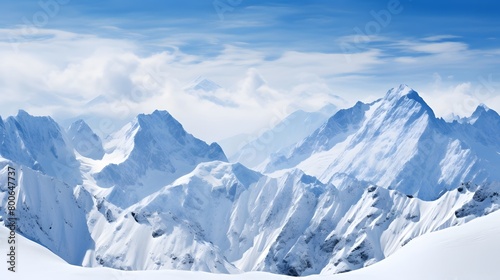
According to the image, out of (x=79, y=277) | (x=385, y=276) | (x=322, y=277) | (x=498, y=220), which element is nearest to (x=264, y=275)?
(x=322, y=277)

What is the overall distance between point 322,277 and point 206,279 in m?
17.7

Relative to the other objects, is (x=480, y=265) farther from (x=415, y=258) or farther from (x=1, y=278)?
(x=1, y=278)

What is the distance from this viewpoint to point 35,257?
102375mm

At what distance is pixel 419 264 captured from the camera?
101312 mm

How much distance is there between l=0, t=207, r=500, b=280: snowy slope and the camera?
94.8m

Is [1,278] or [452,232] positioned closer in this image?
[1,278]

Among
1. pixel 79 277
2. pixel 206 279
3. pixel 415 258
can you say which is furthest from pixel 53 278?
pixel 415 258

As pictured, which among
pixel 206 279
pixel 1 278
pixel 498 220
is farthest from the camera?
pixel 498 220

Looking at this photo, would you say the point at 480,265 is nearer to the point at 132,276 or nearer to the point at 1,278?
the point at 132,276

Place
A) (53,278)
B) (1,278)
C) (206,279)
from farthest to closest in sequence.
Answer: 1. (206,279)
2. (53,278)
3. (1,278)

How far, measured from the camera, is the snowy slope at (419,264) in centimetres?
9481

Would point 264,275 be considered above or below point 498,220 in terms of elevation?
below

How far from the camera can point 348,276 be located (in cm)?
10525

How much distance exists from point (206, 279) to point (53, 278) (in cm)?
2120
